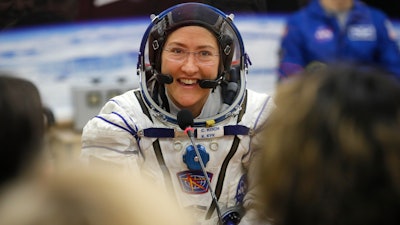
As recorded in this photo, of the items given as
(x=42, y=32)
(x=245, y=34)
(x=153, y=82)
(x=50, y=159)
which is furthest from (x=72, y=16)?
(x=50, y=159)

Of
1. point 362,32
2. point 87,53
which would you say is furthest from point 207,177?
point 87,53

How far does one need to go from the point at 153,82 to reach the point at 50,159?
3.49 feet

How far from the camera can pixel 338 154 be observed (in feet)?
3.22

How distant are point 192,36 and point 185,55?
0.19ft

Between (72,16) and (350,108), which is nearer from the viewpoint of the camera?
(350,108)

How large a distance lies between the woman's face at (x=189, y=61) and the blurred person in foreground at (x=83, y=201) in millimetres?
1164

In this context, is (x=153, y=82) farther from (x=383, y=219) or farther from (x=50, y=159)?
(x=383, y=219)

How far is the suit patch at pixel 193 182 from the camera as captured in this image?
1969 millimetres

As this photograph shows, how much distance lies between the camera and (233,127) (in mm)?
2008

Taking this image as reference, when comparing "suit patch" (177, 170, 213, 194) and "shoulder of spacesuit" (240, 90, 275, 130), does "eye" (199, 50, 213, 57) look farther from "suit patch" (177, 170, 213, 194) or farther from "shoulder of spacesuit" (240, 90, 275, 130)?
"suit patch" (177, 170, 213, 194)

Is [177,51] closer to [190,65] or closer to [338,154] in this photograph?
[190,65]

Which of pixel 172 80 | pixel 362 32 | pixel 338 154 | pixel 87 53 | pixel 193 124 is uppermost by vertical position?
pixel 338 154

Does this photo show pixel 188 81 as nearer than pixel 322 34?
Yes

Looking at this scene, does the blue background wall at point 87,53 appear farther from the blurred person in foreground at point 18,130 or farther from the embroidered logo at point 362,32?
the blurred person in foreground at point 18,130
